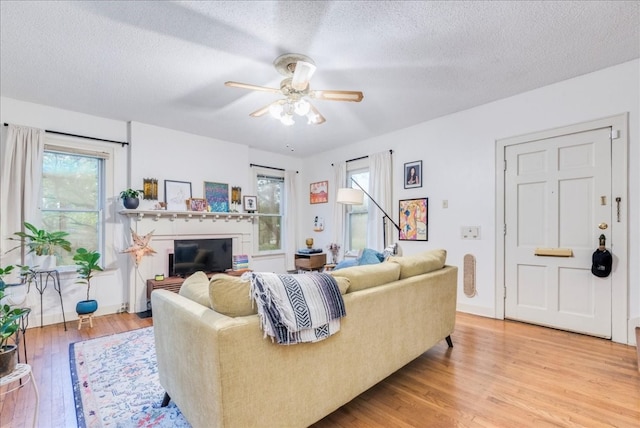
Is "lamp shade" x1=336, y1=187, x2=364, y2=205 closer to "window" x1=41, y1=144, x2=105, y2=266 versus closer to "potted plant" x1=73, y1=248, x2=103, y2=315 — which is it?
"potted plant" x1=73, y1=248, x2=103, y2=315

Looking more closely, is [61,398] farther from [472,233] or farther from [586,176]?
[586,176]

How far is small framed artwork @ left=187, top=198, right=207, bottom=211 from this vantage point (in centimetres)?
455

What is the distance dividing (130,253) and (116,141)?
155 centimetres

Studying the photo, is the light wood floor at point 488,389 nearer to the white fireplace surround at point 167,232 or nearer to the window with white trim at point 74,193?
the white fireplace surround at point 167,232

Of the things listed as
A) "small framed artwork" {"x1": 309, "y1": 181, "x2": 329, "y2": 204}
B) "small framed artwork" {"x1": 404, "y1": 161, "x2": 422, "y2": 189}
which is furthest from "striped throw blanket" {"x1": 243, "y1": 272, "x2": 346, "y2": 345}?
"small framed artwork" {"x1": 309, "y1": 181, "x2": 329, "y2": 204}

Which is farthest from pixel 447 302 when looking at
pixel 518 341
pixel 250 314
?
pixel 250 314

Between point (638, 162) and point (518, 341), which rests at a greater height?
point (638, 162)

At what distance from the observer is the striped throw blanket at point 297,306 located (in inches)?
51.8

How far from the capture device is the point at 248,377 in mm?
1238

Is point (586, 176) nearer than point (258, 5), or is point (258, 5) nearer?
point (258, 5)

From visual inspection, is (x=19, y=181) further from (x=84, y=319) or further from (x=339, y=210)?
(x=339, y=210)

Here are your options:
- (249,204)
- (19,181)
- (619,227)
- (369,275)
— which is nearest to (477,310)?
(619,227)

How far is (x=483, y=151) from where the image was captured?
144 inches

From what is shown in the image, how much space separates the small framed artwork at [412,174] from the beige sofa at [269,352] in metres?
2.37
